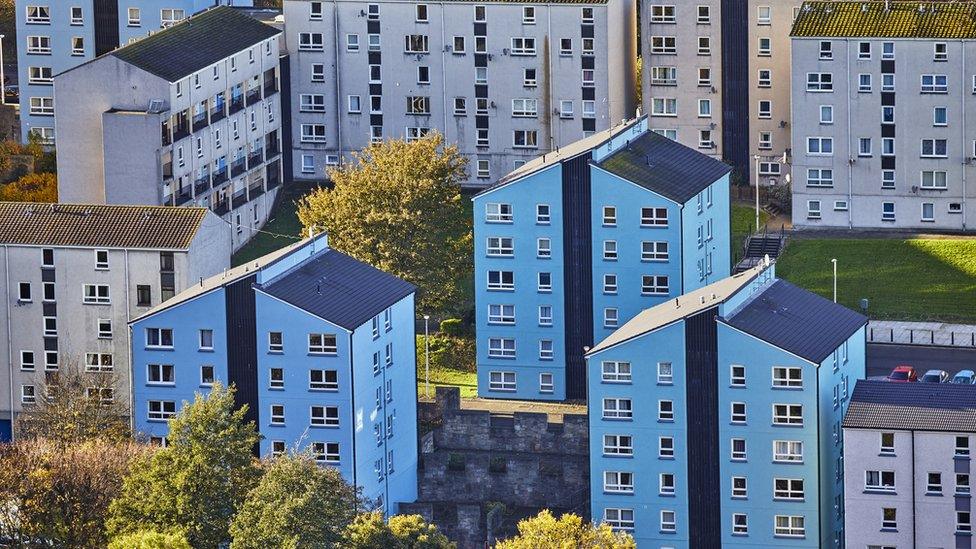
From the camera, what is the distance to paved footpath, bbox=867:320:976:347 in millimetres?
184500

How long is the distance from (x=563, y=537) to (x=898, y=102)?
58593mm

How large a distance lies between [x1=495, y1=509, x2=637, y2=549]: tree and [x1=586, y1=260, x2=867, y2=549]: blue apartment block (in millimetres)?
14726

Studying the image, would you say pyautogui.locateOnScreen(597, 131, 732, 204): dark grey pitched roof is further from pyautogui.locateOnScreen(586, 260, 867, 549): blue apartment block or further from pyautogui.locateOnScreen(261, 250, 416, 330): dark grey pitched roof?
pyautogui.locateOnScreen(586, 260, 867, 549): blue apartment block

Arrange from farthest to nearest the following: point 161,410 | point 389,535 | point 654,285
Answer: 1. point 654,285
2. point 161,410
3. point 389,535

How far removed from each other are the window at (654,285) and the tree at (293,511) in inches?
1432

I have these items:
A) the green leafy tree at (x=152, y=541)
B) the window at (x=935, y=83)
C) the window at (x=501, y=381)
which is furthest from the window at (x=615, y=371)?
the window at (x=935, y=83)

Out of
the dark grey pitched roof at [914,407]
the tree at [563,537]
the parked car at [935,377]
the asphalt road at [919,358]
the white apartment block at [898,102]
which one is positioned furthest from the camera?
the white apartment block at [898,102]

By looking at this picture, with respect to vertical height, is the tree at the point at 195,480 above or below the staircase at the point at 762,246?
below

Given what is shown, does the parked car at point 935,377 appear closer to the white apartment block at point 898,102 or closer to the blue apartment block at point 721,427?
the blue apartment block at point 721,427

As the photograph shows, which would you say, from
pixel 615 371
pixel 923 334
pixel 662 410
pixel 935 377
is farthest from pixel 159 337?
pixel 923 334

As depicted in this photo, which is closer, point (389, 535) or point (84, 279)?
point (389, 535)

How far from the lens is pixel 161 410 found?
168 m

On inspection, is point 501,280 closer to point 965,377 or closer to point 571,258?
point 571,258

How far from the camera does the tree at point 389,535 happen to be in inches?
5778
